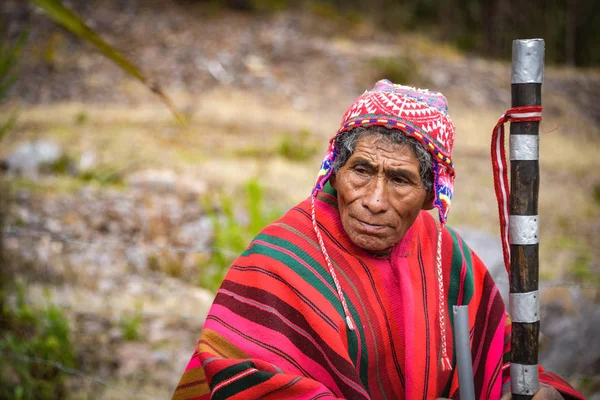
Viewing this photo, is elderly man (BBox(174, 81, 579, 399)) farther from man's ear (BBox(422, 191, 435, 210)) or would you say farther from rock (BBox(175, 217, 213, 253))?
rock (BBox(175, 217, 213, 253))

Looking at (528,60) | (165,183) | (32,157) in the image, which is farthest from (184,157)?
(528,60)

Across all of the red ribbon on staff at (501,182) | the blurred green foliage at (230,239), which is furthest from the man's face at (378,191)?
the blurred green foliage at (230,239)

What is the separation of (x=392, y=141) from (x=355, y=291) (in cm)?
45

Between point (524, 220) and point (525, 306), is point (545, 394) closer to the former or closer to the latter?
point (525, 306)

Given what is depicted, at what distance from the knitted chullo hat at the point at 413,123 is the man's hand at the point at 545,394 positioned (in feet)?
0.80

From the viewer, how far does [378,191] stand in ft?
5.62

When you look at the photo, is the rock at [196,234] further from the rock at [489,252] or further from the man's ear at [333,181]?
the man's ear at [333,181]

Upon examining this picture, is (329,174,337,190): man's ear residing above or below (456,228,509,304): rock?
above

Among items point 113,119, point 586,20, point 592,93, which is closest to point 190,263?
point 113,119

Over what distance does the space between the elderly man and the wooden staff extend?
12cm

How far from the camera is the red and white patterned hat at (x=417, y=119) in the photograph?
1.68 m

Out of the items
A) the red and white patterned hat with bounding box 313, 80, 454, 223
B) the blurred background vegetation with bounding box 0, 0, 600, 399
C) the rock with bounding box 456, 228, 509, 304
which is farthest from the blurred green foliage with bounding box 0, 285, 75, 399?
the rock with bounding box 456, 228, 509, 304

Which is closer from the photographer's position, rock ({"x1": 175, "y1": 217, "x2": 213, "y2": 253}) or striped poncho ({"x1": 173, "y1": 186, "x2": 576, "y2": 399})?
striped poncho ({"x1": 173, "y1": 186, "x2": 576, "y2": 399})

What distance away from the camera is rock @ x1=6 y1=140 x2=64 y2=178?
622cm
